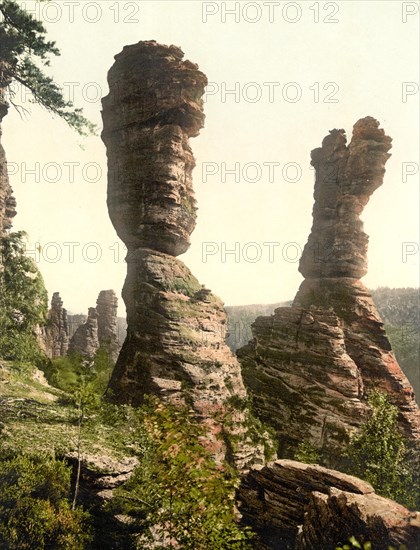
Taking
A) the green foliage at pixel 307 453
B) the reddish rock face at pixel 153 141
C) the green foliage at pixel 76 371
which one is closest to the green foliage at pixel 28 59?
the reddish rock face at pixel 153 141

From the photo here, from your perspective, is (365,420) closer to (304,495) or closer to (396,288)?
(304,495)

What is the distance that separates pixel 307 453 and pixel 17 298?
22.3 metres

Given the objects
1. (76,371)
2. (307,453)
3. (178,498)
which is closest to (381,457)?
(307,453)

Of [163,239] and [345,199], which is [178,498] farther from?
[345,199]

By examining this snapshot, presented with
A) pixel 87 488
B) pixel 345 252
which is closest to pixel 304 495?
pixel 87 488

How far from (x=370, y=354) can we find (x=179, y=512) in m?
26.2

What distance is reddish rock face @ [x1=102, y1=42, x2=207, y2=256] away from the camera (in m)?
26.7

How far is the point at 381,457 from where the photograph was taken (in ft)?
78.7

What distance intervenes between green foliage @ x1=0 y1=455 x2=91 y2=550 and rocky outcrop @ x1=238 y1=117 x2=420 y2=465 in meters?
18.8

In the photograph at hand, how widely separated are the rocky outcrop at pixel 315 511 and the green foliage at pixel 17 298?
44.6ft

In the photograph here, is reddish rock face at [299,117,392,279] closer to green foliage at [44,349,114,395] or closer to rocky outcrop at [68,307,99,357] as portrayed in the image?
green foliage at [44,349,114,395]

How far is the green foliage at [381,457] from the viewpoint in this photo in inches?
925

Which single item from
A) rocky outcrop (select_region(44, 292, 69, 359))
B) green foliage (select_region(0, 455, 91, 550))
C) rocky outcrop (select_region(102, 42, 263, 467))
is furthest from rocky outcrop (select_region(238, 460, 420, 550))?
rocky outcrop (select_region(44, 292, 69, 359))

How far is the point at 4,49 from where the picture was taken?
804 inches
